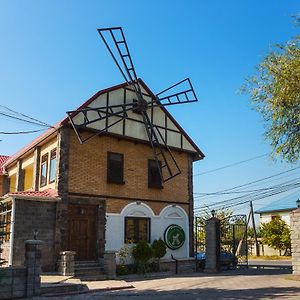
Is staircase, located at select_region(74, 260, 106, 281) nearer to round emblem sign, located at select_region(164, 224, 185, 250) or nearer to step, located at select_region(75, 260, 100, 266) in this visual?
step, located at select_region(75, 260, 100, 266)

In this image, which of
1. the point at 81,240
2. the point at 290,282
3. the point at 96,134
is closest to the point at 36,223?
the point at 81,240

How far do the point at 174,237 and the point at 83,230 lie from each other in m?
5.18

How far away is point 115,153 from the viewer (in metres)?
19.0

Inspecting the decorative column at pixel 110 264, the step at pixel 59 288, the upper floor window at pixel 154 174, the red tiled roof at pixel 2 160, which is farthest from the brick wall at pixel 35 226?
the red tiled roof at pixel 2 160

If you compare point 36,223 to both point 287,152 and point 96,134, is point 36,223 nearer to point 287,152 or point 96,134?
point 96,134

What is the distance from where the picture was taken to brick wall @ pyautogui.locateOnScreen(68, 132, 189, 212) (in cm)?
1759

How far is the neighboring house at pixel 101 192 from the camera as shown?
1614 centimetres

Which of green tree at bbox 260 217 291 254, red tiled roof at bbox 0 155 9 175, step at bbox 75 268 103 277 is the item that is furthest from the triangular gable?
green tree at bbox 260 217 291 254

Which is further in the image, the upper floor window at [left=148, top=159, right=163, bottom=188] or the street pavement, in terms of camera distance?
the upper floor window at [left=148, top=159, right=163, bottom=188]

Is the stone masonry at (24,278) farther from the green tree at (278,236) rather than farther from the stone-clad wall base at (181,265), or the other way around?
the green tree at (278,236)

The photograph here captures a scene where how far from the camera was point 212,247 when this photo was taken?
19250 millimetres

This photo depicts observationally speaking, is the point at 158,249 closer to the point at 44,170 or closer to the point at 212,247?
the point at 212,247

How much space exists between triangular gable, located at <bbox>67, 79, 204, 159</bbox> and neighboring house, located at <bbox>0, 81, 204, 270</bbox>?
0.16 ft

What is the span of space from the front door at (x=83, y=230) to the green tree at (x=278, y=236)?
868 inches
